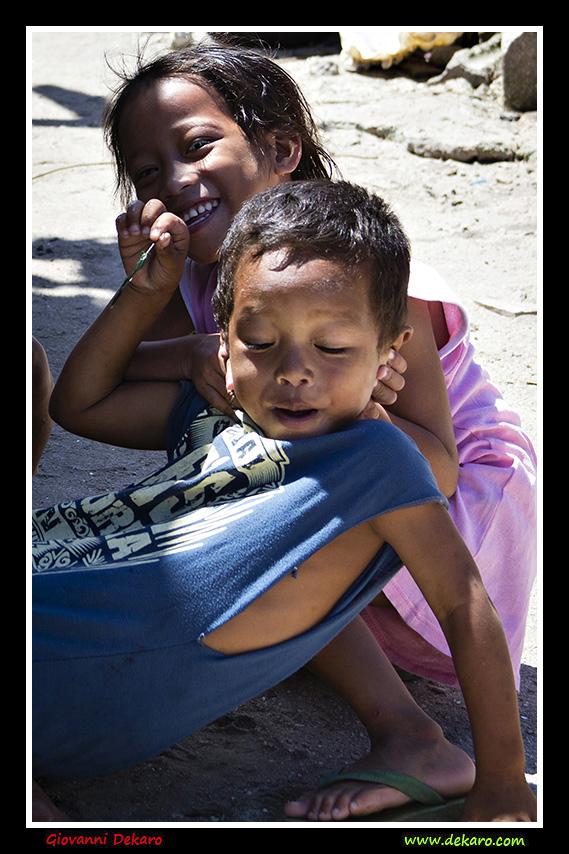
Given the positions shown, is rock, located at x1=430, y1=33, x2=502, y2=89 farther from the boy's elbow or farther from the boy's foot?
the boy's foot

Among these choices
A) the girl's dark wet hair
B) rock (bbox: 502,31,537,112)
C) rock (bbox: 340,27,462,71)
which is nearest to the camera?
the girl's dark wet hair

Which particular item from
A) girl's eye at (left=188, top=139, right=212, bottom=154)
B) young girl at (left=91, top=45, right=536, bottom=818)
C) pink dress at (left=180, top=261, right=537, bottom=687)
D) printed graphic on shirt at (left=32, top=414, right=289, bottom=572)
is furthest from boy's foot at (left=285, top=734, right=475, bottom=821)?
girl's eye at (left=188, top=139, right=212, bottom=154)

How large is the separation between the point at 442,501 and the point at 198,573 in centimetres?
41

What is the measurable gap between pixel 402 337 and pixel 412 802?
817mm

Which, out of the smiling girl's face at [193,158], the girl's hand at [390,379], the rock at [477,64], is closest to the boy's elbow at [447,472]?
the girl's hand at [390,379]

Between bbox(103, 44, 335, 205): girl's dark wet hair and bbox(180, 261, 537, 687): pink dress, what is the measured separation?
508 mm

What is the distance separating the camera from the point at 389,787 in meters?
1.53

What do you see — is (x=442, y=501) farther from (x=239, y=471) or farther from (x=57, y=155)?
(x=57, y=155)

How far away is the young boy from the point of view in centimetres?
141

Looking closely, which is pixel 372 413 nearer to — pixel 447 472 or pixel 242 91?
pixel 447 472

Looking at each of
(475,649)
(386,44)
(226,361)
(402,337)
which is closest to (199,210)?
(226,361)
